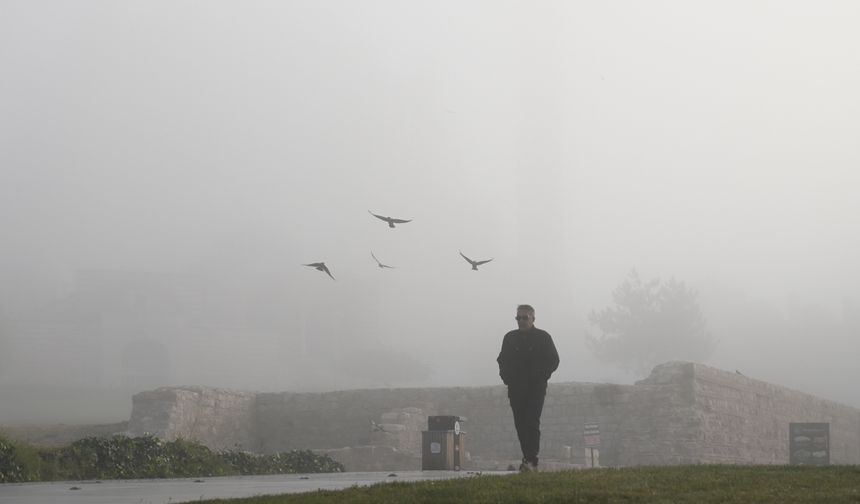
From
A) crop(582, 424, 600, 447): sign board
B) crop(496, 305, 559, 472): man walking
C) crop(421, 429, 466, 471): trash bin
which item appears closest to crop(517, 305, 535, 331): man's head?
crop(496, 305, 559, 472): man walking

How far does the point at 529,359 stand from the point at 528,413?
64 centimetres

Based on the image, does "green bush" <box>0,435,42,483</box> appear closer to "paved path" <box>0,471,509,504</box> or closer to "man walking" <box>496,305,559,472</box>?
"paved path" <box>0,471,509,504</box>

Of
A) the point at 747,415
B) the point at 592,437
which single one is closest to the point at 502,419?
the point at 592,437

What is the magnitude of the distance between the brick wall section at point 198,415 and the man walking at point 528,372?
52.1ft

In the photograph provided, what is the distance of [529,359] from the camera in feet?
42.5

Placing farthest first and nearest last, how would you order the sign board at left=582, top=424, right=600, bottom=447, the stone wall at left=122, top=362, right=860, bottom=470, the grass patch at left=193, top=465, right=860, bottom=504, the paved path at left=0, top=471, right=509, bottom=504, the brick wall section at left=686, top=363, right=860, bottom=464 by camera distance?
the brick wall section at left=686, top=363, right=860, bottom=464 → the stone wall at left=122, top=362, right=860, bottom=470 → the sign board at left=582, top=424, right=600, bottom=447 → the paved path at left=0, top=471, right=509, bottom=504 → the grass patch at left=193, top=465, right=860, bottom=504

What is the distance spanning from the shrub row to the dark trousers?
7.59 m

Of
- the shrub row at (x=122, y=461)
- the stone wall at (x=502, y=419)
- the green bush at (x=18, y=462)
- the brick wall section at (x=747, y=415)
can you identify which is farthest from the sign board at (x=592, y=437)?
the green bush at (x=18, y=462)

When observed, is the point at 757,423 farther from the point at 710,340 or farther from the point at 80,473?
the point at 710,340

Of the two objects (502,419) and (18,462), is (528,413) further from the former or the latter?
(502,419)

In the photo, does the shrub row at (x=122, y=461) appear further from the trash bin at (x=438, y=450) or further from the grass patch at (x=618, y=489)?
the grass patch at (x=618, y=489)

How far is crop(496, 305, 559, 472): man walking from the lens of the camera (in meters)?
12.9

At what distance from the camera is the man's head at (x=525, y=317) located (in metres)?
13.0

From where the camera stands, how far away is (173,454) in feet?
63.7
